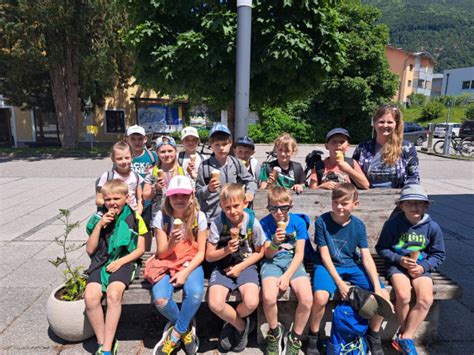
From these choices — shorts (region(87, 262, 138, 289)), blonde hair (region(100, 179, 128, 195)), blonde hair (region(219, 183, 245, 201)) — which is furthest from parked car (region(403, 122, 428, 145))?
shorts (region(87, 262, 138, 289))

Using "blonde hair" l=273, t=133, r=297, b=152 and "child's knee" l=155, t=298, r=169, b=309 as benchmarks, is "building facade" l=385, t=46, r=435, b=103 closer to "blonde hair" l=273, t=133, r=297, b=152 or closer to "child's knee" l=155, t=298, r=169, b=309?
"blonde hair" l=273, t=133, r=297, b=152

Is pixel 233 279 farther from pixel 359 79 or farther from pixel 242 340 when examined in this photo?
pixel 359 79

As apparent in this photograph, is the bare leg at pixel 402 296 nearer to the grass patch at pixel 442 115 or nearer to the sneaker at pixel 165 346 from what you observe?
the sneaker at pixel 165 346

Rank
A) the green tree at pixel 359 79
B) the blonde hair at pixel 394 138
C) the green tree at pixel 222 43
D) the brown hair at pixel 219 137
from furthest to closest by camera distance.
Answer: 1. the green tree at pixel 359 79
2. the green tree at pixel 222 43
3. the brown hair at pixel 219 137
4. the blonde hair at pixel 394 138

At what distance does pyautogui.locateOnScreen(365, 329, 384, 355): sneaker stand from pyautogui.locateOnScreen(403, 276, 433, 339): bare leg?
21 centimetres

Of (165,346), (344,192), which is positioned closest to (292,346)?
(165,346)

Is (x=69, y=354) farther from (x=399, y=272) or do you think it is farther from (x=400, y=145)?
(x=400, y=145)

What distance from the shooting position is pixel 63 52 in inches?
597

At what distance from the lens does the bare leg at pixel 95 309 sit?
8.36 ft

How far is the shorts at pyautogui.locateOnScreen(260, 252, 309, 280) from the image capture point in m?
2.72

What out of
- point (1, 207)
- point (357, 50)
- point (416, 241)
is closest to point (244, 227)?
point (416, 241)

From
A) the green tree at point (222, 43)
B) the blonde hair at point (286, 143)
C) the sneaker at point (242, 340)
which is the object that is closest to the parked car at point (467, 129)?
the green tree at point (222, 43)

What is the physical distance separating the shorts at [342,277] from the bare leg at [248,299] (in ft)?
1.52

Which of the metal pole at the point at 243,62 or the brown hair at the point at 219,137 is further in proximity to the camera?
the metal pole at the point at 243,62
